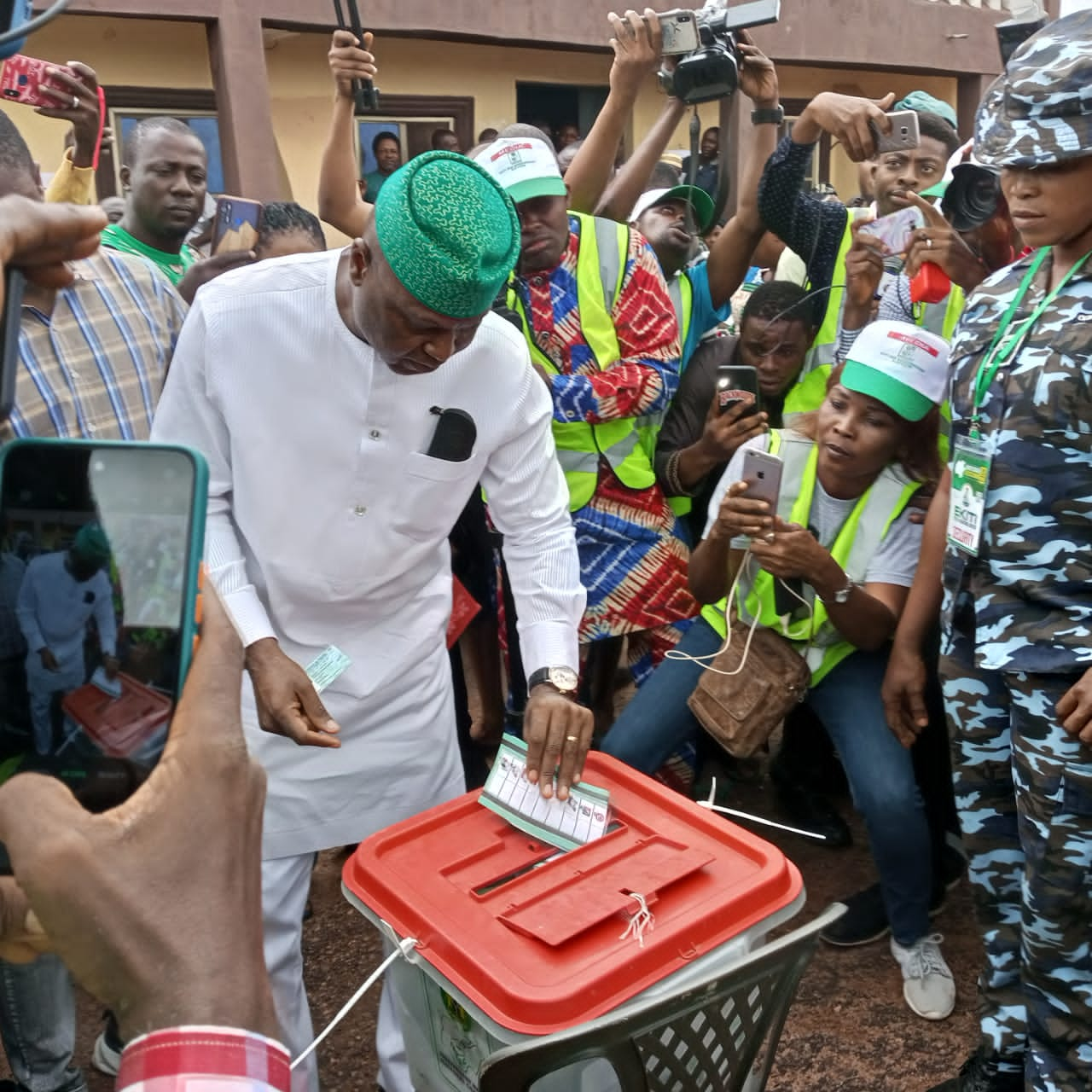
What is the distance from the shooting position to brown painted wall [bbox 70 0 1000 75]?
8.05 metres


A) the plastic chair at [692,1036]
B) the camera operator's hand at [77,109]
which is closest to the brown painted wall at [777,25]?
the camera operator's hand at [77,109]

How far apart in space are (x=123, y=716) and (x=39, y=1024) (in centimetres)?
163

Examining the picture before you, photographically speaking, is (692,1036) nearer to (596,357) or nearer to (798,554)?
(798,554)

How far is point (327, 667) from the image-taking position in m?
1.90

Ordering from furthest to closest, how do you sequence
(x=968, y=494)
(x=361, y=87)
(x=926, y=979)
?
1. (x=361, y=87)
2. (x=926, y=979)
3. (x=968, y=494)

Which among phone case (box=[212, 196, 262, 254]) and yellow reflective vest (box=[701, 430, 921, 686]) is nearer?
yellow reflective vest (box=[701, 430, 921, 686])

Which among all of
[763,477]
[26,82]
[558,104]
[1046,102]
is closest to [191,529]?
[1046,102]

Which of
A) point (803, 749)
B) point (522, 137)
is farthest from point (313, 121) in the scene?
point (803, 749)

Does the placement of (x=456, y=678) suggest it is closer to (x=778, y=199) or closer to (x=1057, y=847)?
(x=778, y=199)

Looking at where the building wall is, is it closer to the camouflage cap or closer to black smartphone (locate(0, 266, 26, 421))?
the camouflage cap

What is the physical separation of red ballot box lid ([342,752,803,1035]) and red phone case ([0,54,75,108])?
2114 millimetres

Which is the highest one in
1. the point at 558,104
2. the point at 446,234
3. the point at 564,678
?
the point at 558,104

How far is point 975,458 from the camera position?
1.84 metres

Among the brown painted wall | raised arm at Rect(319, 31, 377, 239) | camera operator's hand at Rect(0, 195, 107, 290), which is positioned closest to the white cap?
raised arm at Rect(319, 31, 377, 239)
